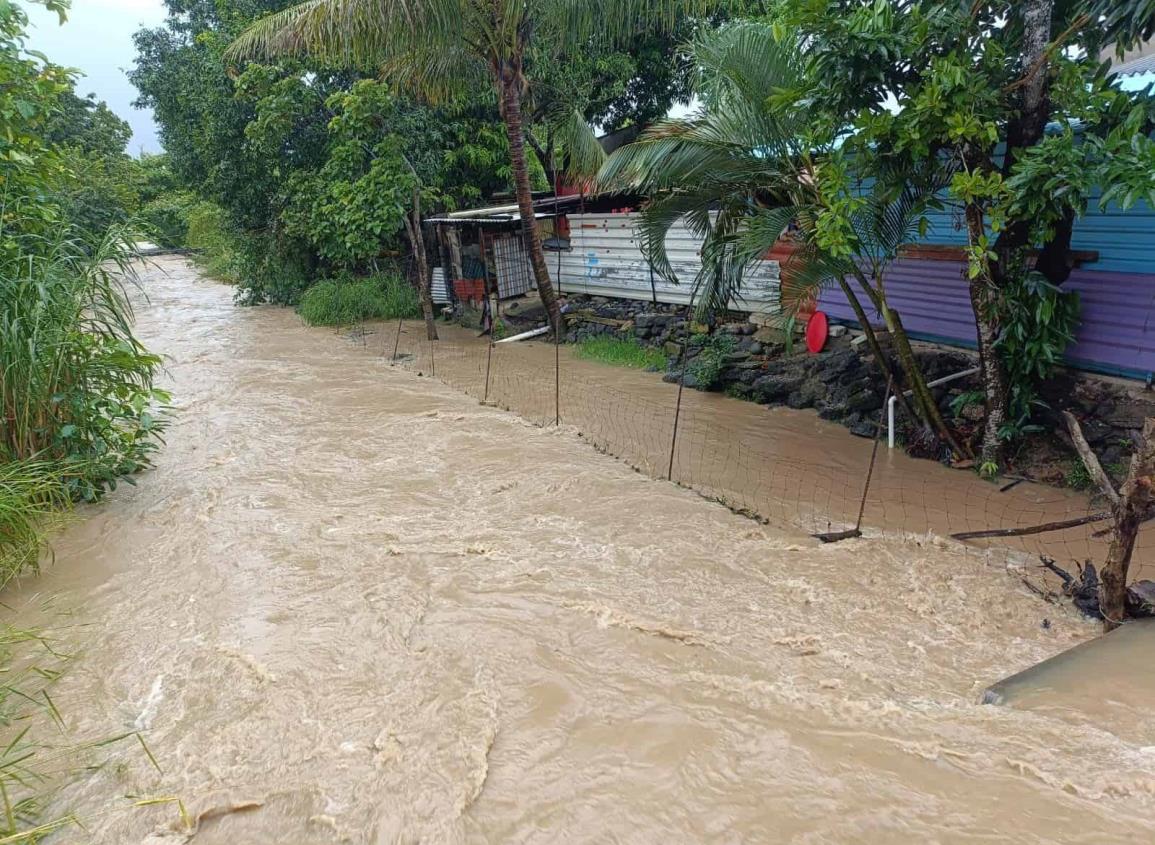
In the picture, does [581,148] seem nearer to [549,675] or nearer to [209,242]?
[549,675]

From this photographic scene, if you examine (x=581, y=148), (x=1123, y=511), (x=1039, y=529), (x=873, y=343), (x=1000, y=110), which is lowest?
(x=1039, y=529)

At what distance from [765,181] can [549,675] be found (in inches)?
185

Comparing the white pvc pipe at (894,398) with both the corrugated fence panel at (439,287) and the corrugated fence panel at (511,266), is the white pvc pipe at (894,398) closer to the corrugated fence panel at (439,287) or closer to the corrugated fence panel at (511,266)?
the corrugated fence panel at (511,266)

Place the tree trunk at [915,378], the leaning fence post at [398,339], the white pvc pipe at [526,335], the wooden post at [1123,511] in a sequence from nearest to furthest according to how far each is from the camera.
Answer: the wooden post at [1123,511] → the tree trunk at [915,378] → the leaning fence post at [398,339] → the white pvc pipe at [526,335]

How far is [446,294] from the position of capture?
14.9 meters

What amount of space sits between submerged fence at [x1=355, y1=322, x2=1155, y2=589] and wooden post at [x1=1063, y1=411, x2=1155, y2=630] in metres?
0.36

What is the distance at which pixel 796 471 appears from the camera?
6.54 meters

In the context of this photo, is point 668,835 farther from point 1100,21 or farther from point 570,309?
point 570,309

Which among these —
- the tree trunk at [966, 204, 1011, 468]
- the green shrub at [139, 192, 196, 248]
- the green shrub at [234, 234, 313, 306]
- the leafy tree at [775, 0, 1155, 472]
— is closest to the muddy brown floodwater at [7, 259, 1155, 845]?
the tree trunk at [966, 204, 1011, 468]

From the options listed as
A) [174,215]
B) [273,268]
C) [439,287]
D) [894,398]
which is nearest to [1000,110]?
[894,398]

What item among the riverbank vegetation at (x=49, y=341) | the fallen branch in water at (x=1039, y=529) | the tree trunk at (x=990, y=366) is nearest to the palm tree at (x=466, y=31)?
the riverbank vegetation at (x=49, y=341)

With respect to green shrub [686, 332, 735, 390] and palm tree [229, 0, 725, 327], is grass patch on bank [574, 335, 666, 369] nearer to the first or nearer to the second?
palm tree [229, 0, 725, 327]

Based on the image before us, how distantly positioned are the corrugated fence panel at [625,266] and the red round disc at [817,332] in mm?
741

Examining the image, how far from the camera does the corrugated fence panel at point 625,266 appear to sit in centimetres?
959
